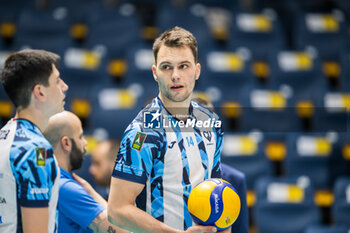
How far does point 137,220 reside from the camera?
7.98 feet

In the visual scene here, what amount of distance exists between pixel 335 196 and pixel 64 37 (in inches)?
152

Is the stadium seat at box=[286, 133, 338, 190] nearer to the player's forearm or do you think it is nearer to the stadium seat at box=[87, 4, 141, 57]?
the stadium seat at box=[87, 4, 141, 57]

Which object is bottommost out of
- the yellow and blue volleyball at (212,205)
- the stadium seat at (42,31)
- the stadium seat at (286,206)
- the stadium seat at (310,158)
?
the stadium seat at (286,206)

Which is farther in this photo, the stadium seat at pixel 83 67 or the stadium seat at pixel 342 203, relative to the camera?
the stadium seat at pixel 83 67

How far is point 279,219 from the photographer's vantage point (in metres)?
5.34

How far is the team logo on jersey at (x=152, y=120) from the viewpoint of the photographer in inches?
A: 101

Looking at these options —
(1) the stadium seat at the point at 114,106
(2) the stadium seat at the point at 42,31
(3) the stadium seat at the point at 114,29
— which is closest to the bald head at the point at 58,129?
(1) the stadium seat at the point at 114,106

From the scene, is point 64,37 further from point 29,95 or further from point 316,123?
point 29,95

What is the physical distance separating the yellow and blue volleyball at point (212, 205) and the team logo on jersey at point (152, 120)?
39 centimetres

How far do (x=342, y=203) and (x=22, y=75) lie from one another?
4.02 meters

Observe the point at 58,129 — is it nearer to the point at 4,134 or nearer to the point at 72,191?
the point at 72,191

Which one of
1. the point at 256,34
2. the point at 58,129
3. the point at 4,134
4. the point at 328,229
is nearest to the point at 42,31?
the point at 256,34

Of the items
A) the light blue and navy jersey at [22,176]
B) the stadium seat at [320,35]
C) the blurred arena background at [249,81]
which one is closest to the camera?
the light blue and navy jersey at [22,176]

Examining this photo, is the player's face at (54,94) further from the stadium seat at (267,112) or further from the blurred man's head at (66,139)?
the stadium seat at (267,112)
